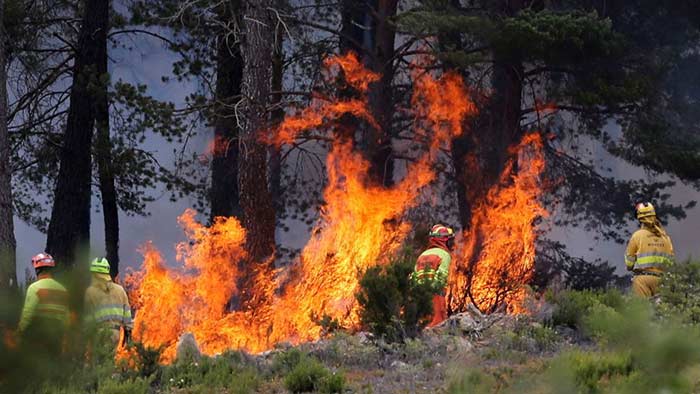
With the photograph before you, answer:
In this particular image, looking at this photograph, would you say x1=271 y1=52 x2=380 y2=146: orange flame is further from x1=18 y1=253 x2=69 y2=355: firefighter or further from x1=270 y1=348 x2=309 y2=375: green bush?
x1=18 y1=253 x2=69 y2=355: firefighter

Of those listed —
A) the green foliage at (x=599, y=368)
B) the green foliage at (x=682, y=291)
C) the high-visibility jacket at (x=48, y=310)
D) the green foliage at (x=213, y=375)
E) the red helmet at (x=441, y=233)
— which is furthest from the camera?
the red helmet at (x=441, y=233)

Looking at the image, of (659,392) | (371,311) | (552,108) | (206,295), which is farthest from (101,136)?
(659,392)

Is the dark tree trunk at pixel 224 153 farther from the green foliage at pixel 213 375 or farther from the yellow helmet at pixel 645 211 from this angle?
the green foliage at pixel 213 375

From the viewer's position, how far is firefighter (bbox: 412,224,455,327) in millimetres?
10191

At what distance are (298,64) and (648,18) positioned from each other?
22.9 ft

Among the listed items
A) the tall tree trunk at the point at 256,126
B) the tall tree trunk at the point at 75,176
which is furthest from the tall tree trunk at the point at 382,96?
the tall tree trunk at the point at 75,176

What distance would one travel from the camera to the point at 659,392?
3.37 m

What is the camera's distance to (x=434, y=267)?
413 inches

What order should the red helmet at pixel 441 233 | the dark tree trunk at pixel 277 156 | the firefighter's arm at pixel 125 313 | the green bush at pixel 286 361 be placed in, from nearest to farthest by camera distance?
the green bush at pixel 286 361 → the firefighter's arm at pixel 125 313 → the red helmet at pixel 441 233 → the dark tree trunk at pixel 277 156

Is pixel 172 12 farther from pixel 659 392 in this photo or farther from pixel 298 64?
pixel 659 392

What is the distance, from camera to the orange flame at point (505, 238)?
1505 cm

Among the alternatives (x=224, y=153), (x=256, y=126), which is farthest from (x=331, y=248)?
(x=224, y=153)

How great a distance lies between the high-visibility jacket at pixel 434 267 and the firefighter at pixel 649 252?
2.48m

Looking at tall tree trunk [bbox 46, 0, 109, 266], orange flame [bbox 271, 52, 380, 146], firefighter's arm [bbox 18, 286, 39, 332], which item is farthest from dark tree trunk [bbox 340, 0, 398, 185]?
firefighter's arm [bbox 18, 286, 39, 332]
